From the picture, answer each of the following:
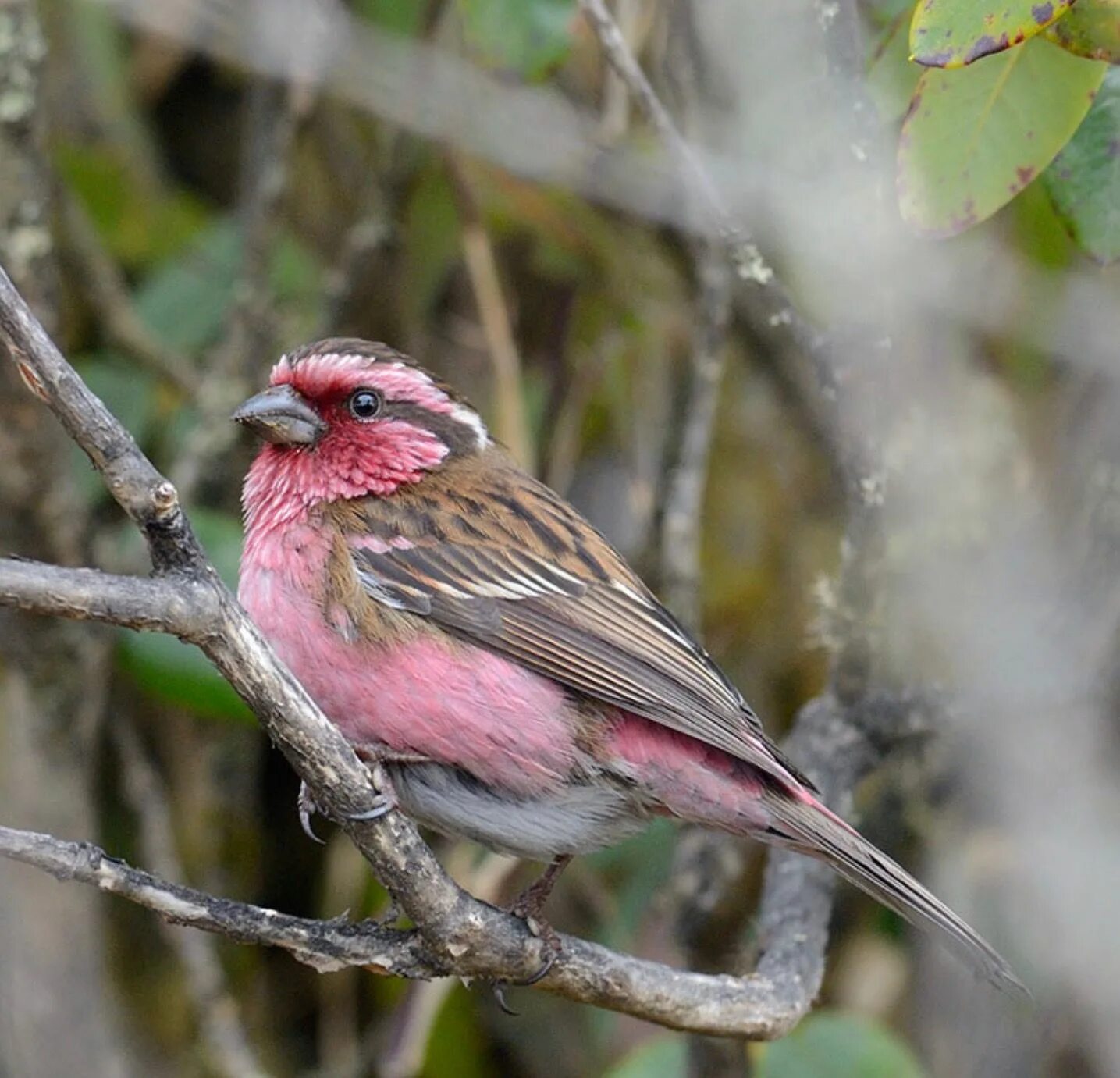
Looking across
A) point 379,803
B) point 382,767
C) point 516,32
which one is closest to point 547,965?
point 382,767

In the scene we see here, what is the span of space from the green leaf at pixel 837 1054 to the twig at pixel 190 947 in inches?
63.8

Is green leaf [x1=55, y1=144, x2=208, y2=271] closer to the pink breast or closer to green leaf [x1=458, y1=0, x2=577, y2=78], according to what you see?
green leaf [x1=458, y1=0, x2=577, y2=78]

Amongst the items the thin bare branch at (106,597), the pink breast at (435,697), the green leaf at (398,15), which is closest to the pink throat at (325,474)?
the pink breast at (435,697)

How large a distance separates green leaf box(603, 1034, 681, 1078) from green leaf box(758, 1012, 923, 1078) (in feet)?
0.71

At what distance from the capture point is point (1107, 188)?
3.17m

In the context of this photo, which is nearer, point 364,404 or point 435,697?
point 435,697

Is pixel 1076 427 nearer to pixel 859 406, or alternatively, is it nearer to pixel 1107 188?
pixel 859 406

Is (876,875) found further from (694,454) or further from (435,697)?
(694,454)

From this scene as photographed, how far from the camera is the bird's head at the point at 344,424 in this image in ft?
12.0

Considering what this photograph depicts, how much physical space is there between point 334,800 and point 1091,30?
1.66 meters

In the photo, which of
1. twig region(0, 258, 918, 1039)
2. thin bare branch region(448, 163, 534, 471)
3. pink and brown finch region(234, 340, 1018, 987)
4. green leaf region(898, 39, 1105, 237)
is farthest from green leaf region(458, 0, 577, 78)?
twig region(0, 258, 918, 1039)

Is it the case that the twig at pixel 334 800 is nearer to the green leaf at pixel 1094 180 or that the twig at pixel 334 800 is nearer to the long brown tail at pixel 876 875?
the long brown tail at pixel 876 875

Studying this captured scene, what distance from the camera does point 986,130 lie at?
293cm

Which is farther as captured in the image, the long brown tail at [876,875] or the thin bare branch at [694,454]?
the thin bare branch at [694,454]
